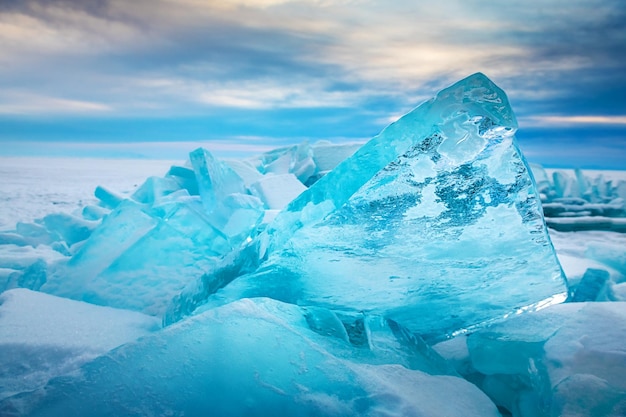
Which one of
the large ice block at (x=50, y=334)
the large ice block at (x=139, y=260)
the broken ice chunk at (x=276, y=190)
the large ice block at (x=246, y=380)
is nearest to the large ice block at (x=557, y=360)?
the large ice block at (x=246, y=380)

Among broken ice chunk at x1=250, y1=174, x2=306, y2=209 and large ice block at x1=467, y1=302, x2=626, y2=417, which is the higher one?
broken ice chunk at x1=250, y1=174, x2=306, y2=209

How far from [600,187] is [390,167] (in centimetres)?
753

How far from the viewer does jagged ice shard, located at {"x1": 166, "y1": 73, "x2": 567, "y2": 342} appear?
1214 millimetres

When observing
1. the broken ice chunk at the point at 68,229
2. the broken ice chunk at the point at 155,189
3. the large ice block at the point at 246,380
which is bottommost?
the broken ice chunk at the point at 68,229

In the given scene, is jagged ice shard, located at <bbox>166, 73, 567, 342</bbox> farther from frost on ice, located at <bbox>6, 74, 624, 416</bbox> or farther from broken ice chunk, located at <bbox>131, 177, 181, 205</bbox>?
broken ice chunk, located at <bbox>131, 177, 181, 205</bbox>

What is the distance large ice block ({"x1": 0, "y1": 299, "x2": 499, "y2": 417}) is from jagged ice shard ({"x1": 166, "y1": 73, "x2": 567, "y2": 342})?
23 cm

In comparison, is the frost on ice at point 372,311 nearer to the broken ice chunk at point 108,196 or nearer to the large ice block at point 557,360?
the large ice block at point 557,360

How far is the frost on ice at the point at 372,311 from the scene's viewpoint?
103 cm

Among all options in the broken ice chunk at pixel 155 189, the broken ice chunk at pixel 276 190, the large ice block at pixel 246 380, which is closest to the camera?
the large ice block at pixel 246 380

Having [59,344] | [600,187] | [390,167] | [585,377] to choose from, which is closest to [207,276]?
A: [59,344]

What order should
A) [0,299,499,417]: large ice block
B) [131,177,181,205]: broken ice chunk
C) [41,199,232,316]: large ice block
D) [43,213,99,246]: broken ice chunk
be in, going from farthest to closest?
[131,177,181,205]: broken ice chunk
[43,213,99,246]: broken ice chunk
[41,199,232,316]: large ice block
[0,299,499,417]: large ice block

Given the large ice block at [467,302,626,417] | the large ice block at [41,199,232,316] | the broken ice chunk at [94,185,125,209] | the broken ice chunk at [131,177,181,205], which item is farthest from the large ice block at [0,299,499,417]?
the broken ice chunk at [94,185,125,209]

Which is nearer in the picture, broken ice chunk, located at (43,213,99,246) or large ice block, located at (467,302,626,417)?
large ice block, located at (467,302,626,417)

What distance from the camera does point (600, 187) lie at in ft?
22.9
